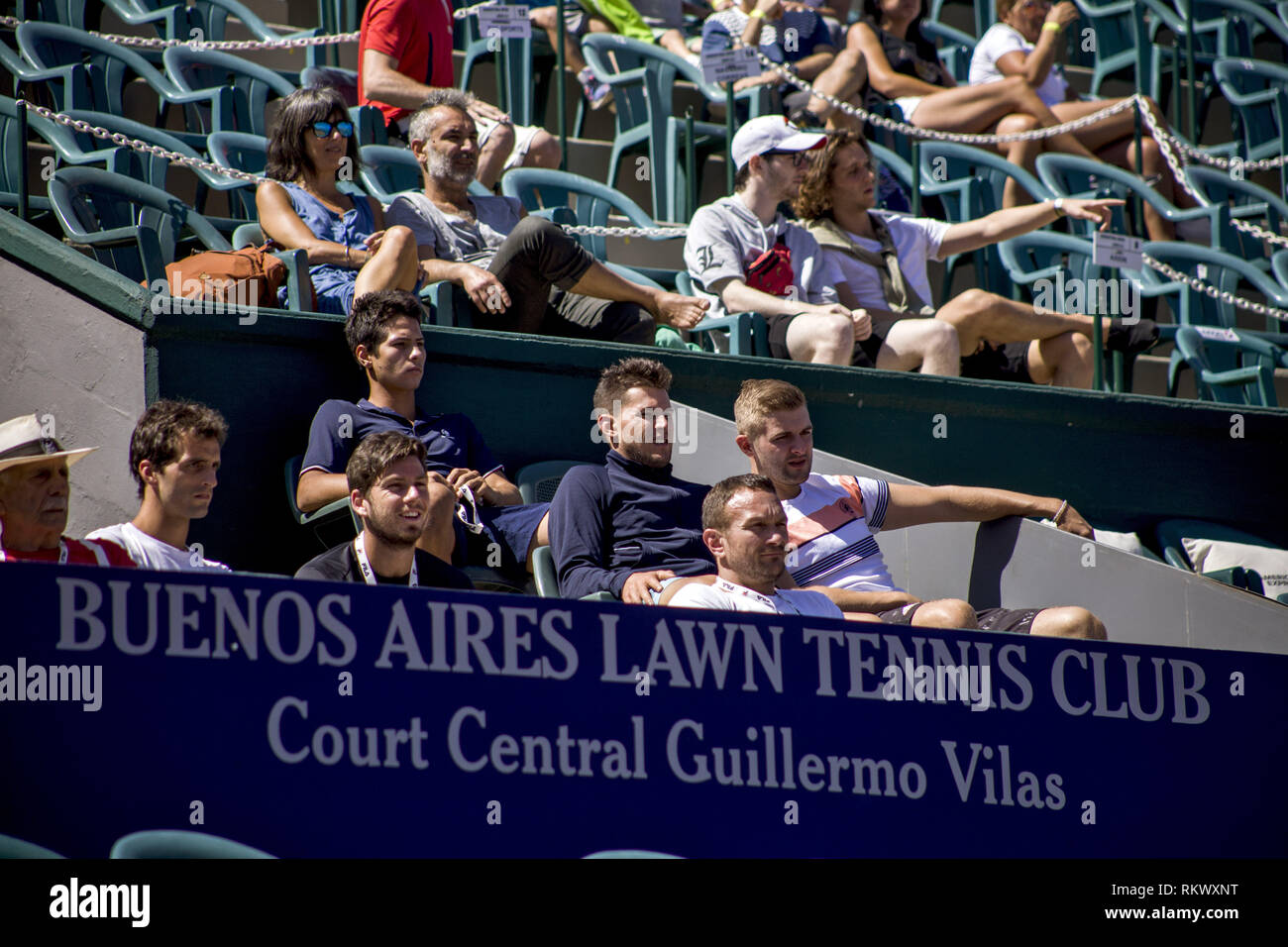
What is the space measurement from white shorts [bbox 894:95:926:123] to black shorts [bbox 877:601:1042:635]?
184 inches

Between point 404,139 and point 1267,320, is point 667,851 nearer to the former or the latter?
point 404,139

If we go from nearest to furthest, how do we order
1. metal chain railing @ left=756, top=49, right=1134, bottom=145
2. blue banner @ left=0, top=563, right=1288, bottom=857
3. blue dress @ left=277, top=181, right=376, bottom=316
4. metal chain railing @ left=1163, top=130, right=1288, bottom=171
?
blue banner @ left=0, top=563, right=1288, bottom=857 → blue dress @ left=277, top=181, right=376, bottom=316 → metal chain railing @ left=756, top=49, right=1134, bottom=145 → metal chain railing @ left=1163, top=130, right=1288, bottom=171

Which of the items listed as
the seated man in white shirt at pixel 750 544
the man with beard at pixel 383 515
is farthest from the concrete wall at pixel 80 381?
the seated man in white shirt at pixel 750 544

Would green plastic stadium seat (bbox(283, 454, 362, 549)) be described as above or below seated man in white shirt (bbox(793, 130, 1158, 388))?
below

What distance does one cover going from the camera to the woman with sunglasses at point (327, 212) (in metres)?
5.90

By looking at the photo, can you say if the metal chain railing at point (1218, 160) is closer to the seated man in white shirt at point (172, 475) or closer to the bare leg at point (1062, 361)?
the bare leg at point (1062, 361)

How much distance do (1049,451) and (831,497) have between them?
1701mm

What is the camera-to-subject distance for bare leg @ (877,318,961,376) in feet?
22.2

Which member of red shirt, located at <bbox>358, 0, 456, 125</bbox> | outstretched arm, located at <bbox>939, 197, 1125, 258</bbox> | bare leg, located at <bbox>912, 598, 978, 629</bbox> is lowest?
bare leg, located at <bbox>912, 598, 978, 629</bbox>

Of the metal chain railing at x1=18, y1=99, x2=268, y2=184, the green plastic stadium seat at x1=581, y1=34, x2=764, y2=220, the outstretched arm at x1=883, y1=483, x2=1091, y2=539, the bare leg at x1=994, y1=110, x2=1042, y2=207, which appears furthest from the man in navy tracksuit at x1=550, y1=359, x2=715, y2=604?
the bare leg at x1=994, y1=110, x2=1042, y2=207

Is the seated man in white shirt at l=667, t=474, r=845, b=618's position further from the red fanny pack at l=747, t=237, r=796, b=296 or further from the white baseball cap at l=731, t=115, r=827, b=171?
the white baseball cap at l=731, t=115, r=827, b=171

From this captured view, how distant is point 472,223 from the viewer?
663 cm

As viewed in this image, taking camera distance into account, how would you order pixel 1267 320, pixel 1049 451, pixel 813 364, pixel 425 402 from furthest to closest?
pixel 1267 320, pixel 1049 451, pixel 813 364, pixel 425 402


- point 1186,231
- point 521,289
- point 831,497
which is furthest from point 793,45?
point 831,497
